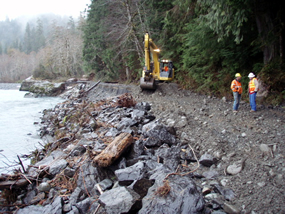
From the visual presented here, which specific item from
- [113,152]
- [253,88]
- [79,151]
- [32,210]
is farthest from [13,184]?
[253,88]

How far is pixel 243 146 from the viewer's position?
3.98 m

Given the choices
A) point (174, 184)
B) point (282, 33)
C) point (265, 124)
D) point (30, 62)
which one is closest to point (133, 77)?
point (282, 33)

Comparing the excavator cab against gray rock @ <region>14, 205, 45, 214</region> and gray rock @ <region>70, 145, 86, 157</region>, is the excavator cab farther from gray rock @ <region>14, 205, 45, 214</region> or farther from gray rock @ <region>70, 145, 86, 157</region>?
gray rock @ <region>14, 205, 45, 214</region>

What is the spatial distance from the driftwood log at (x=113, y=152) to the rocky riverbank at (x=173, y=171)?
0.07 feet

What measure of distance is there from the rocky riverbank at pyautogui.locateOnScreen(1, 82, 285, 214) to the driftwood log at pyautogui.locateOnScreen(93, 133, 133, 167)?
2 centimetres

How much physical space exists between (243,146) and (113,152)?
8.88 feet

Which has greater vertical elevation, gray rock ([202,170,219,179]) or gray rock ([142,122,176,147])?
gray rock ([142,122,176,147])

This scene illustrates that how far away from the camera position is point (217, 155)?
12.7 ft

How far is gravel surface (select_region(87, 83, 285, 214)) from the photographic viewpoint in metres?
2.69

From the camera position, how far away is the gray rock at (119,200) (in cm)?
258

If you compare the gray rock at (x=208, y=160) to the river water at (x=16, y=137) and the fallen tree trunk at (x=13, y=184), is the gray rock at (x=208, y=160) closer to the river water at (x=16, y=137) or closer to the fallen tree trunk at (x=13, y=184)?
the fallen tree trunk at (x=13, y=184)

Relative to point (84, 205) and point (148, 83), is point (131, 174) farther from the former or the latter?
point (148, 83)

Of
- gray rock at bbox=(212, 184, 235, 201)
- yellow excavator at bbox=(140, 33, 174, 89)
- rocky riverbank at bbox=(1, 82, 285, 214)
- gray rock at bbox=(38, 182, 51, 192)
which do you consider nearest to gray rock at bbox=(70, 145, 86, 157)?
rocky riverbank at bbox=(1, 82, 285, 214)

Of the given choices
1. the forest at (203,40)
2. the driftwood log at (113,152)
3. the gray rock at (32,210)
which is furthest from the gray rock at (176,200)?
the forest at (203,40)
